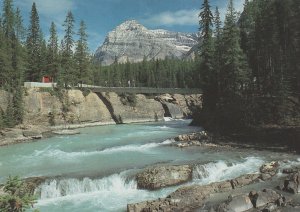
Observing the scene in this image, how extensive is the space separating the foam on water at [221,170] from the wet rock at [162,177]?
97 centimetres

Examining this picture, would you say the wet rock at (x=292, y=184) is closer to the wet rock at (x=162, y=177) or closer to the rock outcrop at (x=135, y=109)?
the wet rock at (x=162, y=177)

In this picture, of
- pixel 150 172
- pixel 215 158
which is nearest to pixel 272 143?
pixel 215 158

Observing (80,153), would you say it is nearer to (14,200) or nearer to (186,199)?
(186,199)

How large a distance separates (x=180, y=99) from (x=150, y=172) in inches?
3155

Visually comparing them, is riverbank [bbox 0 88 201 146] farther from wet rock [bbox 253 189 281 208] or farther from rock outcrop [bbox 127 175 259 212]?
wet rock [bbox 253 189 281 208]

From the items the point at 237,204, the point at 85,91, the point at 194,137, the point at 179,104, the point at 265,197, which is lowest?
the point at 237,204

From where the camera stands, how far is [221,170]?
31344mm

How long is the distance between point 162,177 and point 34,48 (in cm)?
6489

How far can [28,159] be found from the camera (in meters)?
38.9

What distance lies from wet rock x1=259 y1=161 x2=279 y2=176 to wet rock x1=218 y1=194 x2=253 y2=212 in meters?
7.06

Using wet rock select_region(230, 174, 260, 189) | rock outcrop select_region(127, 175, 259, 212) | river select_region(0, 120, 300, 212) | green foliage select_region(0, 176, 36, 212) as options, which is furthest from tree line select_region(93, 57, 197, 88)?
green foliage select_region(0, 176, 36, 212)

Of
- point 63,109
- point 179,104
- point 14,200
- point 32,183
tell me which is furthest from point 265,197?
point 179,104

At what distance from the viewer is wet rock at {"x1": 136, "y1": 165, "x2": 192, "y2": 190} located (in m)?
28.1

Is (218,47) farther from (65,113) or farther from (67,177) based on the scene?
(67,177)
